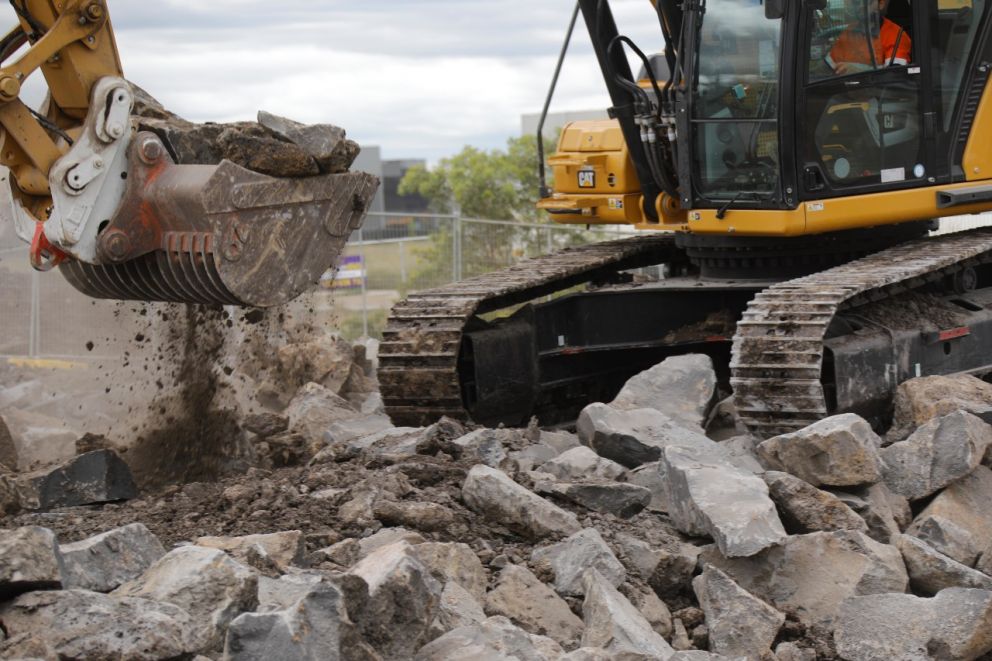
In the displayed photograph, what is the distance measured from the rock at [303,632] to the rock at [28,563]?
0.71m

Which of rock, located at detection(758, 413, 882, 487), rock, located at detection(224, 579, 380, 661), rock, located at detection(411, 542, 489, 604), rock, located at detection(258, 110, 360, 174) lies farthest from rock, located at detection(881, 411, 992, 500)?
rock, located at detection(224, 579, 380, 661)

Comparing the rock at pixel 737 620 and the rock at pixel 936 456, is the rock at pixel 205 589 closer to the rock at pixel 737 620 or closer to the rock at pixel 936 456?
the rock at pixel 737 620

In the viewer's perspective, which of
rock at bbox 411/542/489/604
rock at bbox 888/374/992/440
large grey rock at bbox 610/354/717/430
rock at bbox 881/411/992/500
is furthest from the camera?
large grey rock at bbox 610/354/717/430

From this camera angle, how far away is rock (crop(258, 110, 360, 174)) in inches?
273

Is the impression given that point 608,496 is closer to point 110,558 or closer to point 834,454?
point 834,454

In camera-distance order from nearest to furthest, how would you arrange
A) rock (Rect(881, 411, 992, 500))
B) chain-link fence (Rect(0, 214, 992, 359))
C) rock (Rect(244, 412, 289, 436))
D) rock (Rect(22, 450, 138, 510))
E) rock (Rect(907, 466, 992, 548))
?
rock (Rect(907, 466, 992, 548)) < rock (Rect(881, 411, 992, 500)) < rock (Rect(22, 450, 138, 510)) < rock (Rect(244, 412, 289, 436)) < chain-link fence (Rect(0, 214, 992, 359))

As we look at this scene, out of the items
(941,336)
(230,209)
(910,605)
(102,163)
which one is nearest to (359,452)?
(230,209)

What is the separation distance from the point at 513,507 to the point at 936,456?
2072 millimetres

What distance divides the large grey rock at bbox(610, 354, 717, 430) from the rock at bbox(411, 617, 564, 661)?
9.84 feet

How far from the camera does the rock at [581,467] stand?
253 inches

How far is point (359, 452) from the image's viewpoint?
6.91 meters

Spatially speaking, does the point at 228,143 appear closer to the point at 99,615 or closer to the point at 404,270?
the point at 99,615

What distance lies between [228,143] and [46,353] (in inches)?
251

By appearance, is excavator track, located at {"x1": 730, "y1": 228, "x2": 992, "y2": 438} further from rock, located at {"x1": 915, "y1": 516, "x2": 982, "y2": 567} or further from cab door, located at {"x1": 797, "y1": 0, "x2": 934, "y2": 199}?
rock, located at {"x1": 915, "y1": 516, "x2": 982, "y2": 567}
